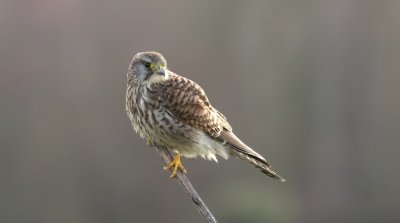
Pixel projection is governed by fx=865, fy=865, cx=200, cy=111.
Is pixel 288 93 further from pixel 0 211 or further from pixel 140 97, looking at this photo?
pixel 140 97

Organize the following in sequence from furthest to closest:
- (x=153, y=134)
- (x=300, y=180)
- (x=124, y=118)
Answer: (x=300, y=180) < (x=124, y=118) < (x=153, y=134)

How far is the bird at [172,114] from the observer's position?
185 inches

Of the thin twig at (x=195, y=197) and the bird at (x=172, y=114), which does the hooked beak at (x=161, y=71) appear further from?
the thin twig at (x=195, y=197)

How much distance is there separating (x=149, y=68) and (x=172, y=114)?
28cm

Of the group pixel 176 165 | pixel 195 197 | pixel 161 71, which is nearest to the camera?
pixel 195 197

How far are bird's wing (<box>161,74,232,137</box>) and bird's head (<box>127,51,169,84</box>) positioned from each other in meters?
0.07

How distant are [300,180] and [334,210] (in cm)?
124

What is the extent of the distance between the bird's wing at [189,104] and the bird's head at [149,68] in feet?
0.23

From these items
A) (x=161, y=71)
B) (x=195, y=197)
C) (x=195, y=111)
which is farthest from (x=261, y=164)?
(x=195, y=197)

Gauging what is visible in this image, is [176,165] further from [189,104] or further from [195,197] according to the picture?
[195,197]

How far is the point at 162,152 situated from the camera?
4.75 metres

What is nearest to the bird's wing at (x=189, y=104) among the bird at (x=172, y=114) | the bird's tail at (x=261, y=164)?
the bird at (x=172, y=114)

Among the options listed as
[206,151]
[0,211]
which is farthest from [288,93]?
[206,151]

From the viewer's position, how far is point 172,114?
4.76 m
